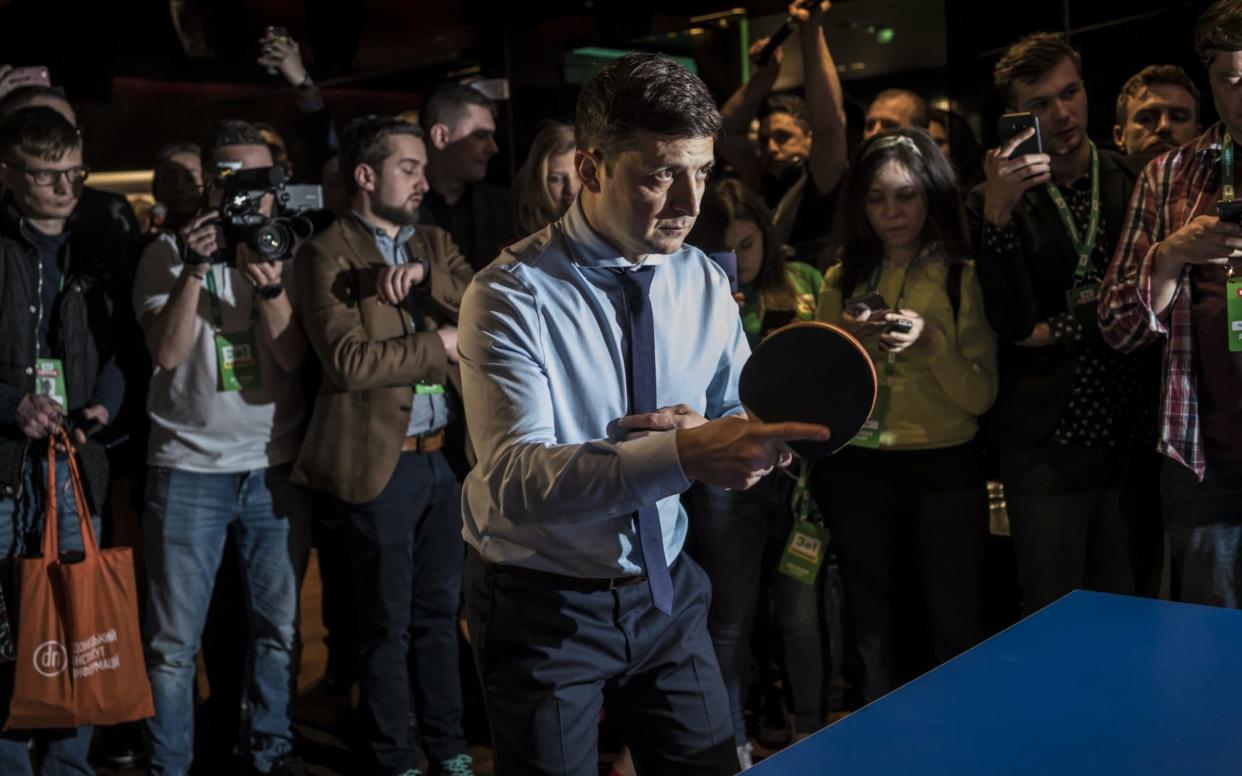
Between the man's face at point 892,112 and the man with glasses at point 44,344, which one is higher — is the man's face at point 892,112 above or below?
above

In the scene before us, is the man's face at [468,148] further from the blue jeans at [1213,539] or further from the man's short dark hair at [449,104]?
the blue jeans at [1213,539]

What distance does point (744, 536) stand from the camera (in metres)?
3.53

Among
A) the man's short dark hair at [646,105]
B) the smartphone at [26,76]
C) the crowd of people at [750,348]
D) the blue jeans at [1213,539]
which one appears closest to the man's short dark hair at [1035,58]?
the crowd of people at [750,348]

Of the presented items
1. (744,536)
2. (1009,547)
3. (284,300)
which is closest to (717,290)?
(744,536)

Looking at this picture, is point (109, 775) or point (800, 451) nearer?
point (800, 451)

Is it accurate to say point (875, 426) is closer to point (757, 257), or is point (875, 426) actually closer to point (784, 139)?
point (757, 257)

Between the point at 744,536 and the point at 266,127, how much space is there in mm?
2493

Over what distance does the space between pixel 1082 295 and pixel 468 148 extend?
2100mm

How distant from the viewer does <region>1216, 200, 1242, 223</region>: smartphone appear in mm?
2666

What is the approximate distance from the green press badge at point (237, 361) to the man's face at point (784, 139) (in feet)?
6.57

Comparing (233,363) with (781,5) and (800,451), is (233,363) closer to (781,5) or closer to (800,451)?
(800,451)

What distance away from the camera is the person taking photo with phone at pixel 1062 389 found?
319cm

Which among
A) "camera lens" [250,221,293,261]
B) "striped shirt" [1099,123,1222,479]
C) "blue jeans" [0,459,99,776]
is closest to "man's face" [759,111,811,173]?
"striped shirt" [1099,123,1222,479]

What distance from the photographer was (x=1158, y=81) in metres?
3.88
